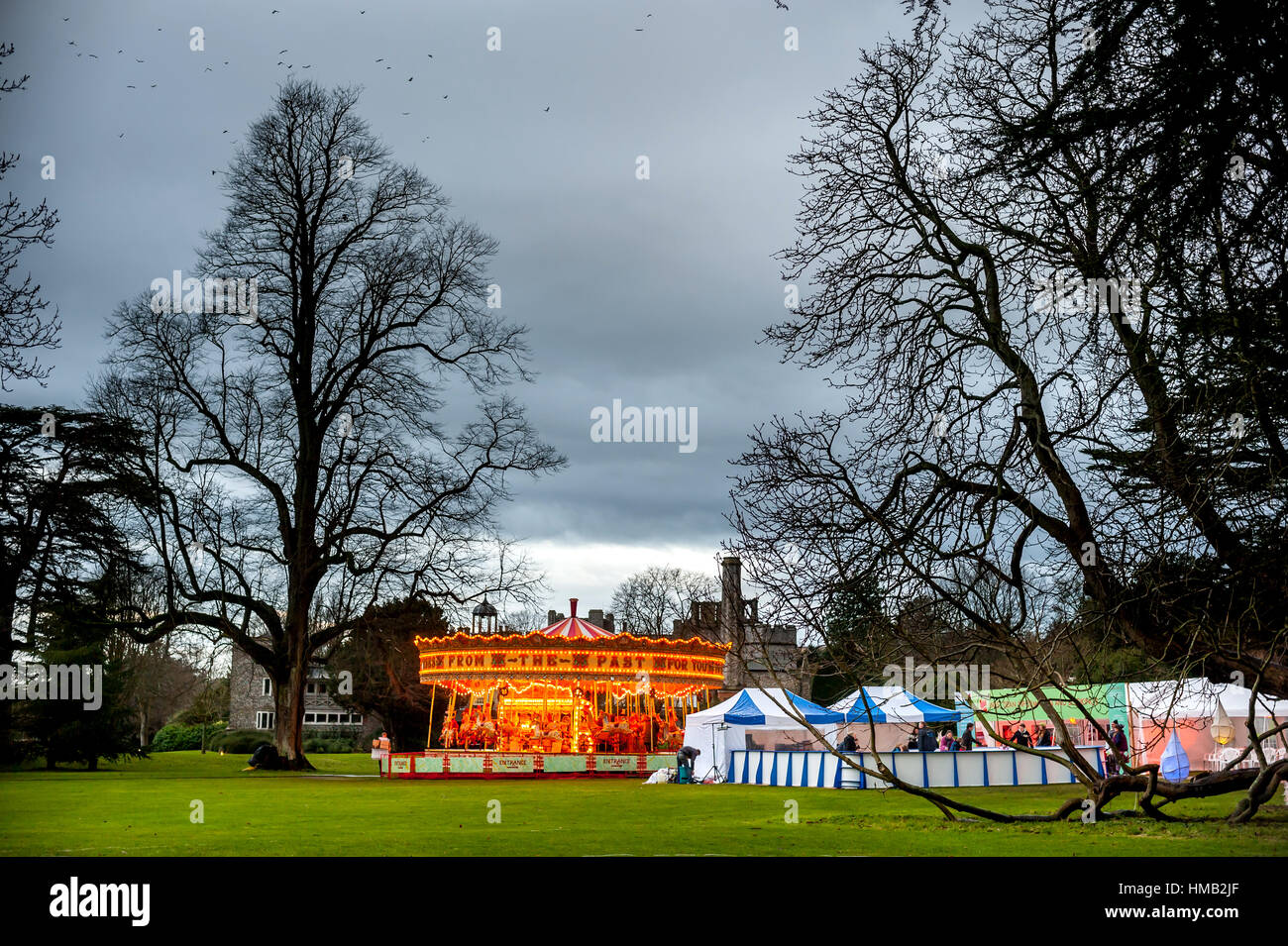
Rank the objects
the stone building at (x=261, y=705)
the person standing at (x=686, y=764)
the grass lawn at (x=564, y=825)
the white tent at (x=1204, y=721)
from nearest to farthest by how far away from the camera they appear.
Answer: the grass lawn at (x=564, y=825)
the person standing at (x=686, y=764)
the white tent at (x=1204, y=721)
the stone building at (x=261, y=705)

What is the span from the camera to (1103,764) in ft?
93.0

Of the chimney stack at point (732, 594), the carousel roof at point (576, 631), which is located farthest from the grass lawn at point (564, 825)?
the carousel roof at point (576, 631)

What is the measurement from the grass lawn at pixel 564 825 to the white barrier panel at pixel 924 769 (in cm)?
109

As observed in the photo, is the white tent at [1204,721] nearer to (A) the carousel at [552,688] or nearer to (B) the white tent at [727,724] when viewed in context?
(B) the white tent at [727,724]

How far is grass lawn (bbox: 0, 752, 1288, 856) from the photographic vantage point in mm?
11875

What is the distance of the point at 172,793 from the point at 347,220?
18.2 metres

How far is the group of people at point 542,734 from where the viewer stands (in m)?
35.0

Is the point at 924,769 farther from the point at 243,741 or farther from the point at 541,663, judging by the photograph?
the point at 243,741

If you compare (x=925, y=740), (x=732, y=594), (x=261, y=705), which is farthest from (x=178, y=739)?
(x=732, y=594)

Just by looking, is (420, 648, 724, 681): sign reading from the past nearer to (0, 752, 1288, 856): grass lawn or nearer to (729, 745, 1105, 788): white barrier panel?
(729, 745, 1105, 788): white barrier panel

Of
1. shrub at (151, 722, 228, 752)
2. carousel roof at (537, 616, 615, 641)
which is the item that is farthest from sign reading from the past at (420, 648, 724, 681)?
shrub at (151, 722, 228, 752)

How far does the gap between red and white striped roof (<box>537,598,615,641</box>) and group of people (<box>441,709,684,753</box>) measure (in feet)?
10.6

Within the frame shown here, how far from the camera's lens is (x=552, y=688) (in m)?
37.6
